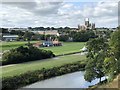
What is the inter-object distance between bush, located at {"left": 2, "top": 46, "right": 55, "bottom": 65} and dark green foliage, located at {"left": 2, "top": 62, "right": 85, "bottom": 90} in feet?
28.4

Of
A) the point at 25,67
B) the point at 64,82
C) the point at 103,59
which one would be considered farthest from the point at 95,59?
the point at 25,67

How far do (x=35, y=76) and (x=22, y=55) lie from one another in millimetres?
13665

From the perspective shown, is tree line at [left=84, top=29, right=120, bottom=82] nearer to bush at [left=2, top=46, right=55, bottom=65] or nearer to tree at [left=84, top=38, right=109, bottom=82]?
tree at [left=84, top=38, right=109, bottom=82]

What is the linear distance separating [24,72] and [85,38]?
66.2 m

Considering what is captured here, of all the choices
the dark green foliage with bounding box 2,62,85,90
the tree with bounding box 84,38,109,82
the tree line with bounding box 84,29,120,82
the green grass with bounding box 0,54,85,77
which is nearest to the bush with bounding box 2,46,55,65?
the green grass with bounding box 0,54,85,77

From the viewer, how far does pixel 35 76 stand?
32844mm

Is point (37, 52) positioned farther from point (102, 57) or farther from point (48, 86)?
point (102, 57)

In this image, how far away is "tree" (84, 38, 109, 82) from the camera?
25.8 m

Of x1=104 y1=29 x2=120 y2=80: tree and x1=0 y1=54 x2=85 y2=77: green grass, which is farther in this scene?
x1=0 y1=54 x2=85 y2=77: green grass

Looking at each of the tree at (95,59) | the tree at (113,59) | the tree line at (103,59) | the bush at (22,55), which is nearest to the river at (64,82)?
the tree at (95,59)

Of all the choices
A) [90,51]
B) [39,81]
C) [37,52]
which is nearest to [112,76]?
[90,51]

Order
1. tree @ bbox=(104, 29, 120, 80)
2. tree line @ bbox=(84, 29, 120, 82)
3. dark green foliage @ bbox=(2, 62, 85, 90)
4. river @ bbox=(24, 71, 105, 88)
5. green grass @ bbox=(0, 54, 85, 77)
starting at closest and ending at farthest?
tree @ bbox=(104, 29, 120, 80) < tree line @ bbox=(84, 29, 120, 82) < dark green foliage @ bbox=(2, 62, 85, 90) < river @ bbox=(24, 71, 105, 88) < green grass @ bbox=(0, 54, 85, 77)

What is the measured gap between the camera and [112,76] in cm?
2266

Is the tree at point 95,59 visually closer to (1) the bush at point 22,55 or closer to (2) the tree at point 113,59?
(2) the tree at point 113,59
